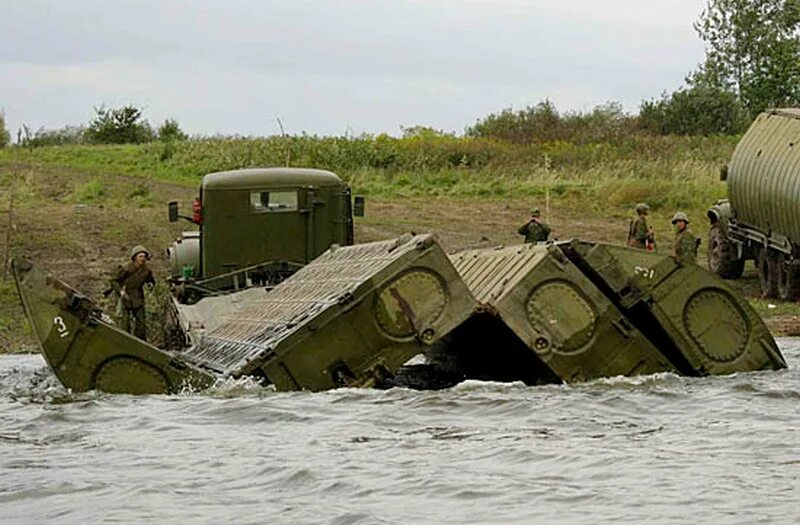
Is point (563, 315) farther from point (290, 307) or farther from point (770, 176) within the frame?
point (770, 176)

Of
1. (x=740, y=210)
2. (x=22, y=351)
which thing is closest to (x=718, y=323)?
(x=22, y=351)

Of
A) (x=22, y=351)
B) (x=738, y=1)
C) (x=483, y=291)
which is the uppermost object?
(x=738, y=1)

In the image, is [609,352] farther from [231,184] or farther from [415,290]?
[231,184]

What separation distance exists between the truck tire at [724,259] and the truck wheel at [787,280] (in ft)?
8.86

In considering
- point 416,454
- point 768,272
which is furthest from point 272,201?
point 416,454

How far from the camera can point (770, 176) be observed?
91.8 feet

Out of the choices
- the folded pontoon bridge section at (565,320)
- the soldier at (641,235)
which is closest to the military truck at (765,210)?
→ the soldier at (641,235)

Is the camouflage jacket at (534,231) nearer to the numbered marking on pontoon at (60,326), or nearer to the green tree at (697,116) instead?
the numbered marking on pontoon at (60,326)

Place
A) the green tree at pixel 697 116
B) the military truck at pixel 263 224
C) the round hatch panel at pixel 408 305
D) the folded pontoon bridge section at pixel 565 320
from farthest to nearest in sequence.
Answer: the green tree at pixel 697 116 → the military truck at pixel 263 224 → the folded pontoon bridge section at pixel 565 320 → the round hatch panel at pixel 408 305

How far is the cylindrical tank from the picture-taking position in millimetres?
27016

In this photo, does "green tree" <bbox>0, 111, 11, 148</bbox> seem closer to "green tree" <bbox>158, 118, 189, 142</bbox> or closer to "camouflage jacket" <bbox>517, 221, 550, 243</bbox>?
"green tree" <bbox>158, 118, 189, 142</bbox>

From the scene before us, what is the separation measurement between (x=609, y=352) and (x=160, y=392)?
3.78m

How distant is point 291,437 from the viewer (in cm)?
1251

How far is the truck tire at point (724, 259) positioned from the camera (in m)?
31.0
